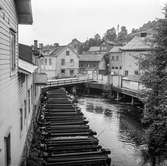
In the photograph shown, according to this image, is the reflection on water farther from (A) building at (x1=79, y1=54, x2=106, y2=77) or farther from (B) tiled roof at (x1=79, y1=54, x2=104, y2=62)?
(B) tiled roof at (x1=79, y1=54, x2=104, y2=62)

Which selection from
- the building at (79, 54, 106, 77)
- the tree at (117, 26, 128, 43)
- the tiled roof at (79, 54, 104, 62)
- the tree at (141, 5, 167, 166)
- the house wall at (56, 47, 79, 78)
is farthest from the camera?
the tree at (117, 26, 128, 43)

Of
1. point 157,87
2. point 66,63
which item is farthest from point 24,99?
point 66,63

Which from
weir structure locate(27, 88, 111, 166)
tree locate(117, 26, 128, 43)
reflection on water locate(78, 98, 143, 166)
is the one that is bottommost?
reflection on water locate(78, 98, 143, 166)

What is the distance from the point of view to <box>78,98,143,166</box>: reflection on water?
46.0 ft

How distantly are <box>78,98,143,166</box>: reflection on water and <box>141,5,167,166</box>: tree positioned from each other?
1390 mm

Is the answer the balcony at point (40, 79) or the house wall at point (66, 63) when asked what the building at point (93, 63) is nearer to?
the house wall at point (66, 63)

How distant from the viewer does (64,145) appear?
1220 cm

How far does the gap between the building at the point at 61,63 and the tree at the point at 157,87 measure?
45205 mm

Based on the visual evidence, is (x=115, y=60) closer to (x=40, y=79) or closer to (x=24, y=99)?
(x=40, y=79)

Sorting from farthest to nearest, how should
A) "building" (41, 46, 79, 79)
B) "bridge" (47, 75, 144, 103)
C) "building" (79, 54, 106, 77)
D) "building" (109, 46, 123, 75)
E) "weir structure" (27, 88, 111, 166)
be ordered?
1. "building" (79, 54, 106, 77)
2. "building" (109, 46, 123, 75)
3. "building" (41, 46, 79, 79)
4. "bridge" (47, 75, 144, 103)
5. "weir structure" (27, 88, 111, 166)

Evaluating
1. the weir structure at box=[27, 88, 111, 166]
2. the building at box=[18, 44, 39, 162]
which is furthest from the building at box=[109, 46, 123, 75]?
the building at box=[18, 44, 39, 162]

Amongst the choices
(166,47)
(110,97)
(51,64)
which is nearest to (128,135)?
(166,47)

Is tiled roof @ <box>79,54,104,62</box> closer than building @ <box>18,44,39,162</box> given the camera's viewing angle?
No

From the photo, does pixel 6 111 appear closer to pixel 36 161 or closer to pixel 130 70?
pixel 36 161
